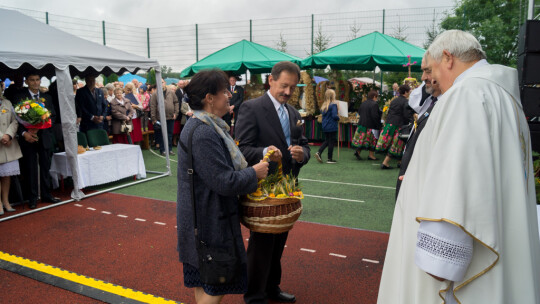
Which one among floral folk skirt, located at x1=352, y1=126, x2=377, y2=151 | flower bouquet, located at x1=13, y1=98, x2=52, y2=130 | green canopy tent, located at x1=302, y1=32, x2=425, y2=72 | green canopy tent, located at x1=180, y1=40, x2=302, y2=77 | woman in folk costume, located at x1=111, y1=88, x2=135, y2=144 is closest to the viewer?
flower bouquet, located at x1=13, y1=98, x2=52, y2=130

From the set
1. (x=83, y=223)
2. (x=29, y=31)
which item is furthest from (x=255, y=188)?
(x=29, y=31)

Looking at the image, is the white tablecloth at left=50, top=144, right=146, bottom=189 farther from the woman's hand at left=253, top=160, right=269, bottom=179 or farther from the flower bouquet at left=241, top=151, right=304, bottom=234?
the woman's hand at left=253, top=160, right=269, bottom=179

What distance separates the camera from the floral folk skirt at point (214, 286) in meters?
2.39

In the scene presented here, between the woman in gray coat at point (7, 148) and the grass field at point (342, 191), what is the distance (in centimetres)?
174

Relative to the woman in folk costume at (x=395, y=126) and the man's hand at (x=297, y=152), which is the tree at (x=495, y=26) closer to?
the woman in folk costume at (x=395, y=126)

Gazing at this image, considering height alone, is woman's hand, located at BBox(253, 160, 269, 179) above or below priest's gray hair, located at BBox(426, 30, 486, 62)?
below

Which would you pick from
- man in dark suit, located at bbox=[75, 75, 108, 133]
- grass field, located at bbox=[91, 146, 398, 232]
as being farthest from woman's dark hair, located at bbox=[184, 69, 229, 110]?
man in dark suit, located at bbox=[75, 75, 108, 133]

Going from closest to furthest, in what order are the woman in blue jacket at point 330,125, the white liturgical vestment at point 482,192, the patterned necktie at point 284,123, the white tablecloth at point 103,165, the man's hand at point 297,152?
the white liturgical vestment at point 482,192
the man's hand at point 297,152
the patterned necktie at point 284,123
the white tablecloth at point 103,165
the woman in blue jacket at point 330,125

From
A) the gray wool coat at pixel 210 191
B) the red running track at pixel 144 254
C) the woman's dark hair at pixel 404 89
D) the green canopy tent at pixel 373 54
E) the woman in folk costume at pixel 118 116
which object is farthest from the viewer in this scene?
the green canopy tent at pixel 373 54

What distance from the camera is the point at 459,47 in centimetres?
178

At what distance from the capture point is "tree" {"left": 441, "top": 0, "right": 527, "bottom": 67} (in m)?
22.7

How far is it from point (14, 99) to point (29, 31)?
1413mm

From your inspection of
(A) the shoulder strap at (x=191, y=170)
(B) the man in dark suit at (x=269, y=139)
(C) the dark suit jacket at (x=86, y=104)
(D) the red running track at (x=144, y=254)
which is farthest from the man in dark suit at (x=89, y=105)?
(A) the shoulder strap at (x=191, y=170)

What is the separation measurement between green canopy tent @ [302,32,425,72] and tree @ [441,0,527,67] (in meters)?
9.55
